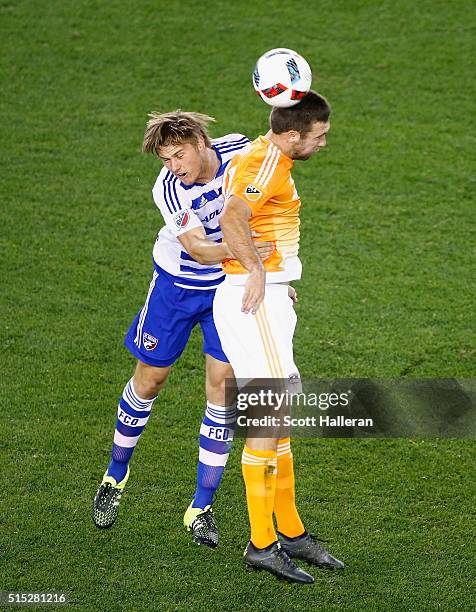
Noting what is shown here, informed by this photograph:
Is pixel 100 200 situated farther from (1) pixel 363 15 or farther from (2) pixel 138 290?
(1) pixel 363 15

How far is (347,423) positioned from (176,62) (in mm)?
5590

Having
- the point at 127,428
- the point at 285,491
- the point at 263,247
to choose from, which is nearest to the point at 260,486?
the point at 285,491

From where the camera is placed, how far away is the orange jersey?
4.85 m

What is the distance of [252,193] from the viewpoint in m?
4.83

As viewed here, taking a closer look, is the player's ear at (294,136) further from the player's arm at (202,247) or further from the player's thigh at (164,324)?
the player's thigh at (164,324)

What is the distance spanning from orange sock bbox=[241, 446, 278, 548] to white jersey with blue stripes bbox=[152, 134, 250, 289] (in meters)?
0.97

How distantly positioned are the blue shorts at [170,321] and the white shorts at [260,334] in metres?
0.43

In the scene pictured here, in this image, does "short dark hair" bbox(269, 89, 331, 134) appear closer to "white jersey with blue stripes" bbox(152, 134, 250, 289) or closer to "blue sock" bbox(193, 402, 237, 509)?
"white jersey with blue stripes" bbox(152, 134, 250, 289)

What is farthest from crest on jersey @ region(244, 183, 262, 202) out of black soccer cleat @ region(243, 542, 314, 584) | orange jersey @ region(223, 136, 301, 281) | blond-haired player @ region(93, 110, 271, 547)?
black soccer cleat @ region(243, 542, 314, 584)

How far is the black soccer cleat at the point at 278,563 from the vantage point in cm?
525

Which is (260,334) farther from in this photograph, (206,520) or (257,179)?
(206,520)

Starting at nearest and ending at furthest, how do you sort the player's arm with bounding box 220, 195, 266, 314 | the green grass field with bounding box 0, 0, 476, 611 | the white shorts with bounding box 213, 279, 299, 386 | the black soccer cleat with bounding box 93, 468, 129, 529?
the player's arm with bounding box 220, 195, 266, 314, the white shorts with bounding box 213, 279, 299, 386, the green grass field with bounding box 0, 0, 476, 611, the black soccer cleat with bounding box 93, 468, 129, 529

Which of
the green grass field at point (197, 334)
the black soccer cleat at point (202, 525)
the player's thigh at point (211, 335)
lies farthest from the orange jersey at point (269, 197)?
the green grass field at point (197, 334)

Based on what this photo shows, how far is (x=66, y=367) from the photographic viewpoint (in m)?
7.14
